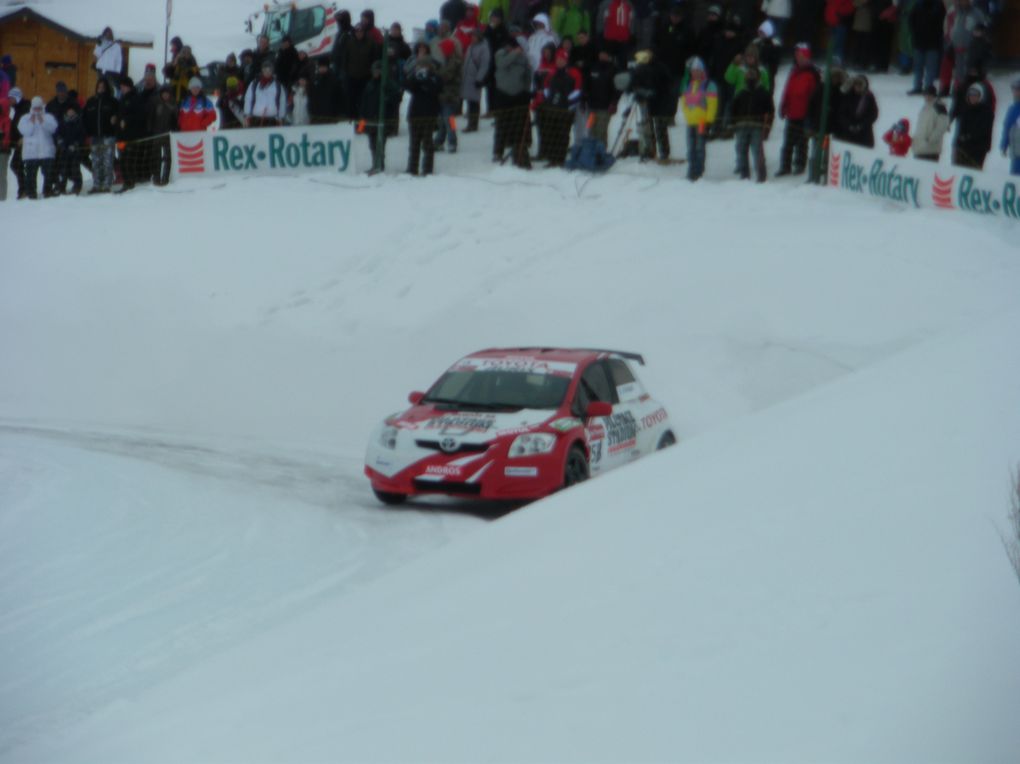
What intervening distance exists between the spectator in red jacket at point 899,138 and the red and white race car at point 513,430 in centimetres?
817

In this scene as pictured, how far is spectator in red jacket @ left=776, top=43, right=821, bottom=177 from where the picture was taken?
20.4 meters

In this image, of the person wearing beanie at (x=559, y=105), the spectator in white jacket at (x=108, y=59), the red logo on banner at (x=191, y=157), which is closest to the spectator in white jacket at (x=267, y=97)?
→ the red logo on banner at (x=191, y=157)

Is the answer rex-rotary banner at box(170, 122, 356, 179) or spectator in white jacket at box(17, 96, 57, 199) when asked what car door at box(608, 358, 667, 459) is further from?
spectator in white jacket at box(17, 96, 57, 199)

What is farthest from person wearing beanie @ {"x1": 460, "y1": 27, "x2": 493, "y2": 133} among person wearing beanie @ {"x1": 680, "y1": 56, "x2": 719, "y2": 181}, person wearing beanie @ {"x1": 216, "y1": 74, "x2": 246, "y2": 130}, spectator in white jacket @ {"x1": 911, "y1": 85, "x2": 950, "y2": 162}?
spectator in white jacket @ {"x1": 911, "y1": 85, "x2": 950, "y2": 162}

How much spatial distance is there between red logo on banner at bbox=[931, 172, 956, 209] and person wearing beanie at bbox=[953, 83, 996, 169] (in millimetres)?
628

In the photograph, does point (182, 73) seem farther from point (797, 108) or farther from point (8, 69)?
point (797, 108)

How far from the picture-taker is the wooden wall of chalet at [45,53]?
3634 cm

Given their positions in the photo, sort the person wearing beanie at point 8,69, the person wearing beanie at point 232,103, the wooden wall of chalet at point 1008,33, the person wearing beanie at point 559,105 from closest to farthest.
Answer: the person wearing beanie at point 559,105 < the wooden wall of chalet at point 1008,33 < the person wearing beanie at point 232,103 < the person wearing beanie at point 8,69

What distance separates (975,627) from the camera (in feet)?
16.8

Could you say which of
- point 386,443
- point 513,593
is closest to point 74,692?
point 513,593

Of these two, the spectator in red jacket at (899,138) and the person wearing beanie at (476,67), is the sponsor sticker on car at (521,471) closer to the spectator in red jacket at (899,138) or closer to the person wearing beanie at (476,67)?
the spectator in red jacket at (899,138)

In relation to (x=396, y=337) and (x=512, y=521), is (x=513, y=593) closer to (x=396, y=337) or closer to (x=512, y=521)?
(x=512, y=521)

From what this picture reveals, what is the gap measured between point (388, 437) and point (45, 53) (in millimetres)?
28050

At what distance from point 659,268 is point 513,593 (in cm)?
1256
